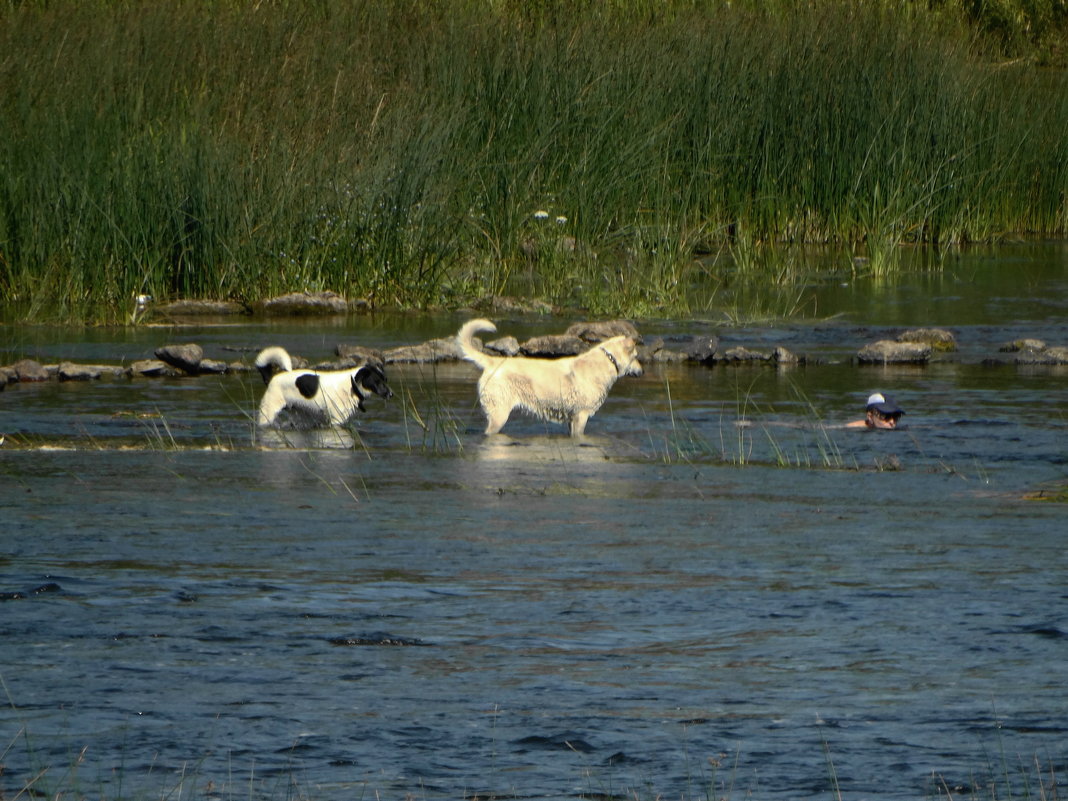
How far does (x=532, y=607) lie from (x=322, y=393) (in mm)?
5215

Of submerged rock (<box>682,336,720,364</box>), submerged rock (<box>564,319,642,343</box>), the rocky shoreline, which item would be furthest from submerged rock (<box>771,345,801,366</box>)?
submerged rock (<box>564,319,642,343</box>)

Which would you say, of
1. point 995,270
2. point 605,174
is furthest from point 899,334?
point 995,270

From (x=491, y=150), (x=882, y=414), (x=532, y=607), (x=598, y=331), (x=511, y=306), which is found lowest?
(x=532, y=607)

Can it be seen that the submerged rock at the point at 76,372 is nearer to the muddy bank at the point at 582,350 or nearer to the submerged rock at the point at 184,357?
the muddy bank at the point at 582,350

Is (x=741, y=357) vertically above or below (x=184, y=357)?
below

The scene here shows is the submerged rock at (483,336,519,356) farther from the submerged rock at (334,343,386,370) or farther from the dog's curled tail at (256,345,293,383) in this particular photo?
the dog's curled tail at (256,345,293,383)

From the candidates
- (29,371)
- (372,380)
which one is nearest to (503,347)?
(372,380)

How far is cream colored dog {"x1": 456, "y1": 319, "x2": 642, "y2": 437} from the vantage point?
11.3 metres

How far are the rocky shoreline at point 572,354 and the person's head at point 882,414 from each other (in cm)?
354

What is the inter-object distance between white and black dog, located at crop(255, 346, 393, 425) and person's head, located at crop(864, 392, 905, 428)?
10.4 ft

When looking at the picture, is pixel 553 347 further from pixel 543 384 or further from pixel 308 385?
pixel 308 385

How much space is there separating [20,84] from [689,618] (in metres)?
13.7

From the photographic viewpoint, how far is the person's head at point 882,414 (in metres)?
11.1

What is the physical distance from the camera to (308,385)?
37.5ft
